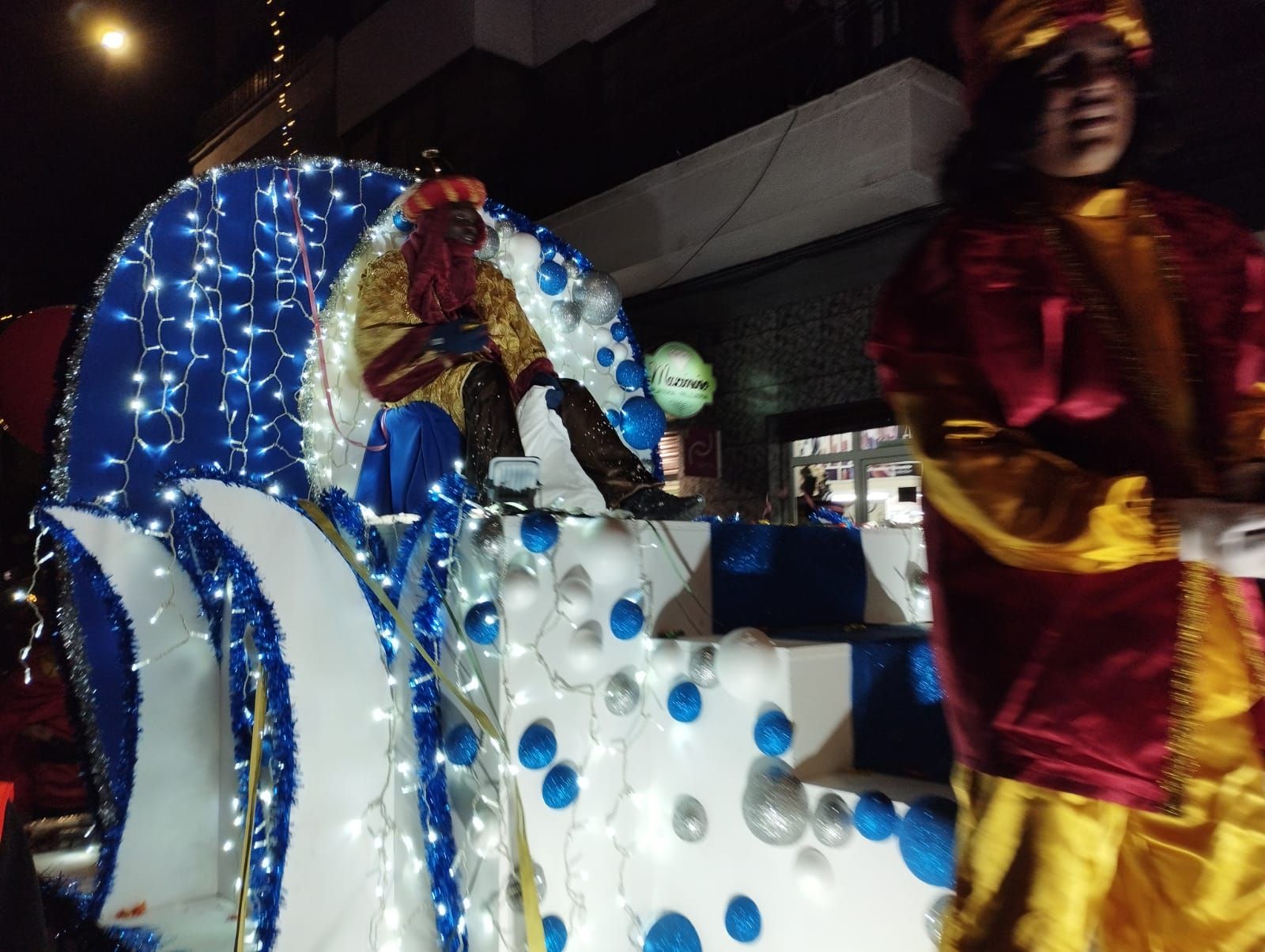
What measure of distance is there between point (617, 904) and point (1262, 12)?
516 centimetres

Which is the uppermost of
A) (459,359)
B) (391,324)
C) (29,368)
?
(29,368)

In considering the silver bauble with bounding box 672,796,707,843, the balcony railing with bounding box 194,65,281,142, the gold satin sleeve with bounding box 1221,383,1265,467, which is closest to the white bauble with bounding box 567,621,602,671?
the silver bauble with bounding box 672,796,707,843

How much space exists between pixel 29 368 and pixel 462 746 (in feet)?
9.71

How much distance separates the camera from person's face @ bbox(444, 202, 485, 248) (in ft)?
8.00

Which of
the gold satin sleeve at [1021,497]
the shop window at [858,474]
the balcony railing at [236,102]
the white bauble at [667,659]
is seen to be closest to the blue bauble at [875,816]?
the white bauble at [667,659]

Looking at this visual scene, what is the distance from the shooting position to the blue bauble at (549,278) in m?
3.09

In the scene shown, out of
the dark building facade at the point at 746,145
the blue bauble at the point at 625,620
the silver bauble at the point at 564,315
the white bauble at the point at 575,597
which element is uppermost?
the dark building facade at the point at 746,145

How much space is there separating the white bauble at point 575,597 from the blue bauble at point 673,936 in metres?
0.66

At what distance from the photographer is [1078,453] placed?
0.96 m

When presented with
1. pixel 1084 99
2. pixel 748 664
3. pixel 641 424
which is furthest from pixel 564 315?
pixel 1084 99

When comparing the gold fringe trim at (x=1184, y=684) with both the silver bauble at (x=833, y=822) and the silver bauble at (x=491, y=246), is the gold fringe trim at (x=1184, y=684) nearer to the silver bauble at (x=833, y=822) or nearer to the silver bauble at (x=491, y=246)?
the silver bauble at (x=833, y=822)

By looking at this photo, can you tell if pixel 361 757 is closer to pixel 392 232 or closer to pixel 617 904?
pixel 617 904

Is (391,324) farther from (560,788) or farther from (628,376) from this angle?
(560,788)

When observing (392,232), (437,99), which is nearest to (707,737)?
(392,232)
